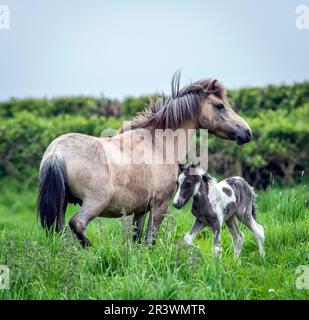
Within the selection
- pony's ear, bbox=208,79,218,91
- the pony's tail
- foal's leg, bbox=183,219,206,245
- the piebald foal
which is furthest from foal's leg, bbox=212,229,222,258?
pony's ear, bbox=208,79,218,91

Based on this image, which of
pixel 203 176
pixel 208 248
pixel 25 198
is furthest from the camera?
pixel 25 198

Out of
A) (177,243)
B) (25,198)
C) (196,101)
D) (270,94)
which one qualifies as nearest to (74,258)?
(177,243)

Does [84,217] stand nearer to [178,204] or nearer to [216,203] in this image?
[178,204]

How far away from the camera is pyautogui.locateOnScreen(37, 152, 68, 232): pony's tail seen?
7.11 m

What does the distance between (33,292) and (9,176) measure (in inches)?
344

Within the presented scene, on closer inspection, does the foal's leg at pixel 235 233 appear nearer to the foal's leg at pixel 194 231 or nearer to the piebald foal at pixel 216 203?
the piebald foal at pixel 216 203

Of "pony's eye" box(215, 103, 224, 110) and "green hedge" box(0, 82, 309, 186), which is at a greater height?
"pony's eye" box(215, 103, 224, 110)

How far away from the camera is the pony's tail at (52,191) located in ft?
23.3

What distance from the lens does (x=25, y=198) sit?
1446 cm

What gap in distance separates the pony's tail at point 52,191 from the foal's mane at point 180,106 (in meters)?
1.37

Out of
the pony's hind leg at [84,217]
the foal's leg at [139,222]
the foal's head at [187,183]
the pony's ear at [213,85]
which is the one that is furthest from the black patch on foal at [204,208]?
the pony's ear at [213,85]

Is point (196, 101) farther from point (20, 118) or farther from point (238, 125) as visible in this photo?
point (20, 118)

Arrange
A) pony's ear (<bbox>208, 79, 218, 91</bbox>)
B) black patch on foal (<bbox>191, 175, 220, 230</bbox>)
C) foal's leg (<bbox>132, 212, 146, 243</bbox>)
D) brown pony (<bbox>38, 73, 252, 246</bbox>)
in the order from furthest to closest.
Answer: pony's ear (<bbox>208, 79, 218, 91</bbox>) → foal's leg (<bbox>132, 212, 146, 243</bbox>) → black patch on foal (<bbox>191, 175, 220, 230</bbox>) → brown pony (<bbox>38, 73, 252, 246</bbox>)

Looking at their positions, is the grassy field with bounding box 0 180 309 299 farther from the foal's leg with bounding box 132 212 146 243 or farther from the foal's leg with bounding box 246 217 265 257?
the foal's leg with bounding box 132 212 146 243
